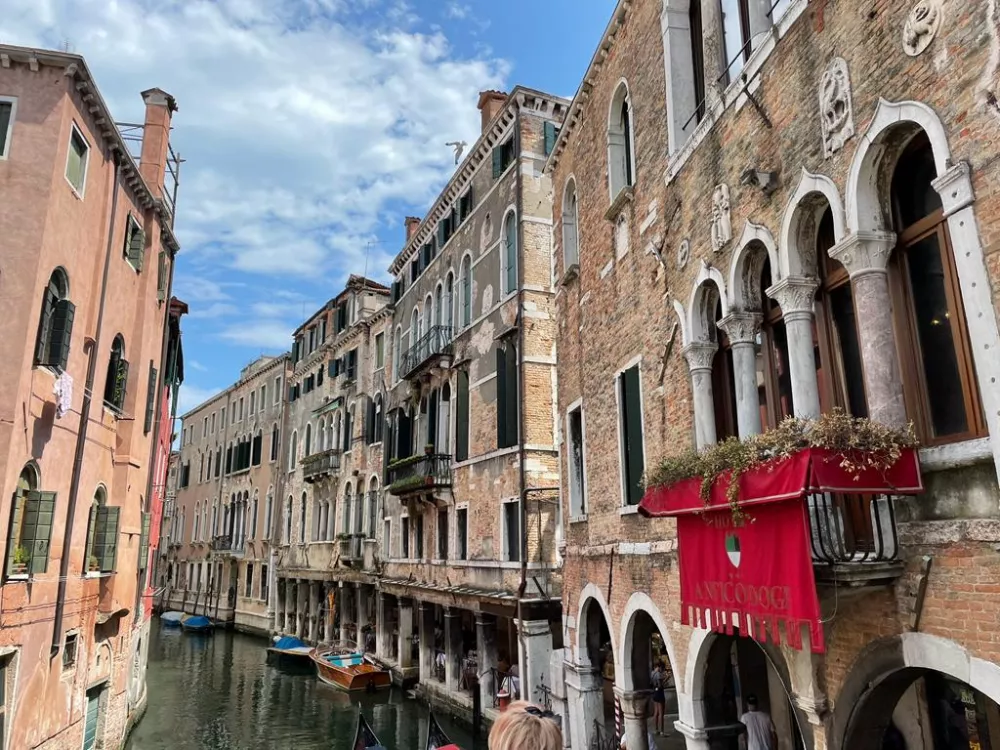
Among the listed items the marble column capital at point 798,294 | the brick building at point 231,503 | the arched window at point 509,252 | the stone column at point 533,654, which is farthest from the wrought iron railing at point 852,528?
the brick building at point 231,503

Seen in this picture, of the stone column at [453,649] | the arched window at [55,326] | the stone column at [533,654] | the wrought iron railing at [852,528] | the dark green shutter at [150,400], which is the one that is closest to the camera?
the wrought iron railing at [852,528]

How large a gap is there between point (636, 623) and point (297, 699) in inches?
683

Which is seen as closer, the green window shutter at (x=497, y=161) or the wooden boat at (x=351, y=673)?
the green window shutter at (x=497, y=161)

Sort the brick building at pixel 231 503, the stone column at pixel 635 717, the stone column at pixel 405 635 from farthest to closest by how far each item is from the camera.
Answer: the brick building at pixel 231 503, the stone column at pixel 405 635, the stone column at pixel 635 717

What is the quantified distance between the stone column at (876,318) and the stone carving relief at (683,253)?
9.17 ft

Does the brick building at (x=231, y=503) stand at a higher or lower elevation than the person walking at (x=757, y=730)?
higher

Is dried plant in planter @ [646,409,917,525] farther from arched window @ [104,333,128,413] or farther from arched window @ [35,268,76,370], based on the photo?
arched window @ [104,333,128,413]

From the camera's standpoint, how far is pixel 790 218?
5707 mm

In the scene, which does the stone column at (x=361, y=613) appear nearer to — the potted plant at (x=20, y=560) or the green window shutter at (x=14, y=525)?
the potted plant at (x=20, y=560)

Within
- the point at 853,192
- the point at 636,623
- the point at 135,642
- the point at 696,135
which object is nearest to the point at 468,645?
the point at 135,642

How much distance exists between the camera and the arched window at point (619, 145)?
10.2 meters

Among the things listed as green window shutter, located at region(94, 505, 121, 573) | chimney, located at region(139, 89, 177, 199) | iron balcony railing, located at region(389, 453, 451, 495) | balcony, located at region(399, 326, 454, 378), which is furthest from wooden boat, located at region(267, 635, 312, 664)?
chimney, located at region(139, 89, 177, 199)

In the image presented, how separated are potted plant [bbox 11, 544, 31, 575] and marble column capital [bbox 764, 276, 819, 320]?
372 inches

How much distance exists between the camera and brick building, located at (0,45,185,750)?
373 inches
